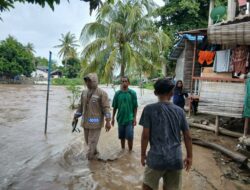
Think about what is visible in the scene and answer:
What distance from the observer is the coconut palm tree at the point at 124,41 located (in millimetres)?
18078

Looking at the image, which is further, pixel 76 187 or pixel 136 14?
pixel 136 14

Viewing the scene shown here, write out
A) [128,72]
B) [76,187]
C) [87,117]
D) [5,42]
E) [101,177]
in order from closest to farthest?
[76,187] < [101,177] < [87,117] < [128,72] < [5,42]

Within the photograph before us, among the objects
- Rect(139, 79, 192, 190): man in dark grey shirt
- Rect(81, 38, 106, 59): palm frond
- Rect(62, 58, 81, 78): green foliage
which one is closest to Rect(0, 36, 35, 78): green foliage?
Rect(62, 58, 81, 78): green foliage

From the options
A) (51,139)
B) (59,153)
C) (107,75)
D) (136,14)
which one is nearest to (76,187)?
(59,153)

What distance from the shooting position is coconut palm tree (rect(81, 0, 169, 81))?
18.1m

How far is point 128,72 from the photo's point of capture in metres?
19.0

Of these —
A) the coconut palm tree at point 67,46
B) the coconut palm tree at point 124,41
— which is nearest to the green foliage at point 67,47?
the coconut palm tree at point 67,46

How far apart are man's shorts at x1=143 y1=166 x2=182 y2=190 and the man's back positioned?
0.24 ft

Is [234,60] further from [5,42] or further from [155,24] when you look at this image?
[5,42]

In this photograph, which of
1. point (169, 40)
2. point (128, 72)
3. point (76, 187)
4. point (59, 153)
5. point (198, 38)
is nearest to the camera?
point (76, 187)

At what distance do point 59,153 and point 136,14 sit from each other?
40.9 ft

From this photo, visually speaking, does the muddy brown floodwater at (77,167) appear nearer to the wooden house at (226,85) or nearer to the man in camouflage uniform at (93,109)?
the man in camouflage uniform at (93,109)

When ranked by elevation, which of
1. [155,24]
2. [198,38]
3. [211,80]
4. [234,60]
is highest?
[155,24]

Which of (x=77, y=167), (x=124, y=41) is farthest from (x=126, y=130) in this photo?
(x=124, y=41)
